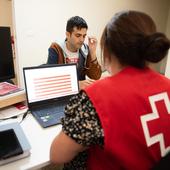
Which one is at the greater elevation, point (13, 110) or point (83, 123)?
point (83, 123)

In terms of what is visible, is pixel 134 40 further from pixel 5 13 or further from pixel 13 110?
pixel 5 13

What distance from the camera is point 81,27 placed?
77.7 inches

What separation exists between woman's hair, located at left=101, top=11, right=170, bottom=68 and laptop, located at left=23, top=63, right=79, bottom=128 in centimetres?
64

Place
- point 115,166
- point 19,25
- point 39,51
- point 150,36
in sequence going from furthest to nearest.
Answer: point 39,51 → point 19,25 → point 115,166 → point 150,36

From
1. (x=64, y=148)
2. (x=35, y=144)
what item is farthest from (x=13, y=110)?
(x=64, y=148)

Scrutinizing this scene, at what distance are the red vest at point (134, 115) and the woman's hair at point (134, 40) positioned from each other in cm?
5

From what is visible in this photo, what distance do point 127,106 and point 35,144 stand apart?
1.78 feet

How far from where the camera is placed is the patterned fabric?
70 centimetres

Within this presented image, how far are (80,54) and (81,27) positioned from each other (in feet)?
0.81

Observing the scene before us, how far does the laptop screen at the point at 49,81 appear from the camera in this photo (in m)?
1.34

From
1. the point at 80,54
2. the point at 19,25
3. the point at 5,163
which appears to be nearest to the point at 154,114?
the point at 5,163

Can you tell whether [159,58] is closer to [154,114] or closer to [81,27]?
[154,114]

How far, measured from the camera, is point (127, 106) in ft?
2.28

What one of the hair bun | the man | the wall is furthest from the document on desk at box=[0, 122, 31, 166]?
the wall
